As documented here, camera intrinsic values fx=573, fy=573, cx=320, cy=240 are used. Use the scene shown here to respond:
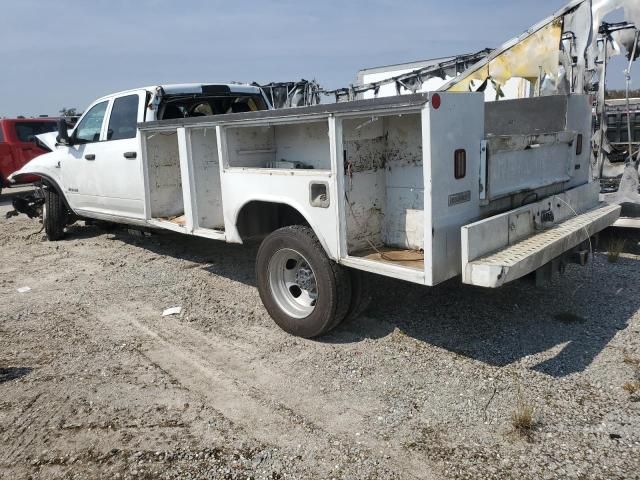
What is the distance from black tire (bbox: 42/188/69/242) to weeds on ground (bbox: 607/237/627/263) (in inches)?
296

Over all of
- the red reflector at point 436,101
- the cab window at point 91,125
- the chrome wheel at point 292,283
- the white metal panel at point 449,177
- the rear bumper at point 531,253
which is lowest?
the chrome wheel at point 292,283

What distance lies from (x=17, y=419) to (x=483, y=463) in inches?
111

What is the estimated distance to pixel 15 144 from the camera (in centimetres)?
1468

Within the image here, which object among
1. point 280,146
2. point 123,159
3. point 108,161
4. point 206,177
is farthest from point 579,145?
point 108,161

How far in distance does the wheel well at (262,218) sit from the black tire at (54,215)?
480 centimetres

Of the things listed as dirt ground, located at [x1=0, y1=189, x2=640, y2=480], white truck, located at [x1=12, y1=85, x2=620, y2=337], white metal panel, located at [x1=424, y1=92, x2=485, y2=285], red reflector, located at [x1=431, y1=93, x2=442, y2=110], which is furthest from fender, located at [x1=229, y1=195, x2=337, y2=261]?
red reflector, located at [x1=431, y1=93, x2=442, y2=110]

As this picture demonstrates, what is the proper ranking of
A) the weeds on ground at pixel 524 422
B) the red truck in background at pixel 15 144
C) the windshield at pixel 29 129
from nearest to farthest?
the weeds on ground at pixel 524 422
the red truck in background at pixel 15 144
the windshield at pixel 29 129

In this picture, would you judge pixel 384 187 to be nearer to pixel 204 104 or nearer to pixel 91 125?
pixel 204 104

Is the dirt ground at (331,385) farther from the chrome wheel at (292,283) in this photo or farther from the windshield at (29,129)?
the windshield at (29,129)

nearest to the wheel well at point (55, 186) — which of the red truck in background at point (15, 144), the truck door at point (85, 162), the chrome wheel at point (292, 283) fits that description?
the truck door at point (85, 162)

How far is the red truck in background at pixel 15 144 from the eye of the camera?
14.6 meters

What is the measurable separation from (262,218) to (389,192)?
1296 mm

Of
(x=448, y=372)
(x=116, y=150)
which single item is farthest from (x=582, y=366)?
(x=116, y=150)

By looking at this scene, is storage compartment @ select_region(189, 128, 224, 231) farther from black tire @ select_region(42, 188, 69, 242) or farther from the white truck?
black tire @ select_region(42, 188, 69, 242)
